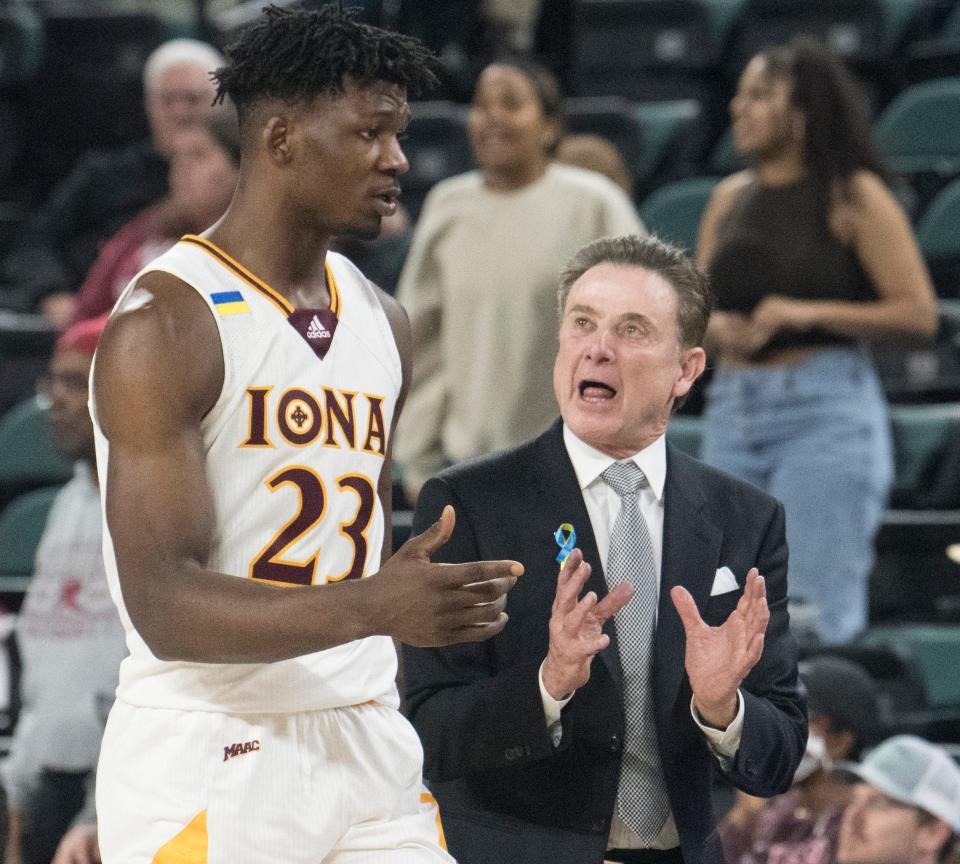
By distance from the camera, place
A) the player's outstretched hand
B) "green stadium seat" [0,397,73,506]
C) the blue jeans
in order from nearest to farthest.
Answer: the player's outstretched hand, the blue jeans, "green stadium seat" [0,397,73,506]

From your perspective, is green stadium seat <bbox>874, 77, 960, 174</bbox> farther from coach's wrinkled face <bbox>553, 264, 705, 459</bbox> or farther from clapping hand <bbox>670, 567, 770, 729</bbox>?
clapping hand <bbox>670, 567, 770, 729</bbox>

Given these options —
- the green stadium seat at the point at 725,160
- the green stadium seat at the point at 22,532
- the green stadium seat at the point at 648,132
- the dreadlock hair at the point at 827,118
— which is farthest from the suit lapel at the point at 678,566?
the green stadium seat at the point at 725,160

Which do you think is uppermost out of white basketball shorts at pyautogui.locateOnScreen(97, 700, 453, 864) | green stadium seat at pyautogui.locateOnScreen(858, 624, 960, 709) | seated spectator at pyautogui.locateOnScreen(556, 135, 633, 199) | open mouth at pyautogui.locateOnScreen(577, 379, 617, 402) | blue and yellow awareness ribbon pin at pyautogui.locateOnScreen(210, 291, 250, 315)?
seated spectator at pyautogui.locateOnScreen(556, 135, 633, 199)

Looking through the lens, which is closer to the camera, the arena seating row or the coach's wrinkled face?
the coach's wrinkled face

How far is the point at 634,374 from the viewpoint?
112 inches

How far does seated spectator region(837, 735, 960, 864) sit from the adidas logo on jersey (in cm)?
220

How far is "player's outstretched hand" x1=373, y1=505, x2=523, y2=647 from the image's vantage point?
2.22 meters

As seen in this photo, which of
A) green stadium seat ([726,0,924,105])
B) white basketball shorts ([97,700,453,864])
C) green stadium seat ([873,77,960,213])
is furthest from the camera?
green stadium seat ([726,0,924,105])

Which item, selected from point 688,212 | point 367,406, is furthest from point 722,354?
point 367,406

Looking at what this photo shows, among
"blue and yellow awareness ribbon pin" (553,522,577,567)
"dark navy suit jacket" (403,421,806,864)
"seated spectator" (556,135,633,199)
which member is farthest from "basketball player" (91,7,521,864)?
"seated spectator" (556,135,633,199)

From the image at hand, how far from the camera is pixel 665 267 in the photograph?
9.62 feet

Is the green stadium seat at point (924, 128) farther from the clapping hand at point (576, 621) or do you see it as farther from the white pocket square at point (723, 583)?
the clapping hand at point (576, 621)

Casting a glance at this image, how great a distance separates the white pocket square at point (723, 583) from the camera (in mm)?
2834

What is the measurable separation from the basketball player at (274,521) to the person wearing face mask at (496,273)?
2443 mm
